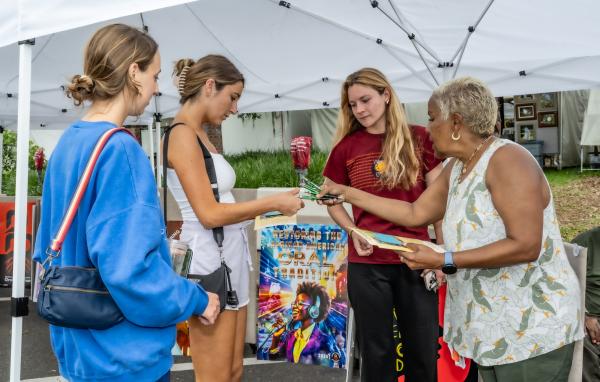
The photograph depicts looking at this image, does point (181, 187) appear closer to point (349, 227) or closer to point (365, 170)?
point (349, 227)

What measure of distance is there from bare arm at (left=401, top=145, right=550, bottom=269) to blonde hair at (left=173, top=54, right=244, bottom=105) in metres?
1.19

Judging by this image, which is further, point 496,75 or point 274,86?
point 274,86

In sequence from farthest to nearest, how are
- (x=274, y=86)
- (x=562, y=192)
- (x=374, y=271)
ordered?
(x=562, y=192) → (x=274, y=86) → (x=374, y=271)

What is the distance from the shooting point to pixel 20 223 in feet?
8.79

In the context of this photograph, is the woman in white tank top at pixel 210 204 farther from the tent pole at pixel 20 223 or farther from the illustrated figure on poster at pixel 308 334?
the illustrated figure on poster at pixel 308 334

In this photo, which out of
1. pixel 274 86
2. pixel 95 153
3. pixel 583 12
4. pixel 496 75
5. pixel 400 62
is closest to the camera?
pixel 95 153

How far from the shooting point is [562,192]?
1156 centimetres

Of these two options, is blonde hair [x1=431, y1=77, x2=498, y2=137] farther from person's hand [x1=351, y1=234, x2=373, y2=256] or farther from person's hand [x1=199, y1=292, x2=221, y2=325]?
person's hand [x1=199, y1=292, x2=221, y2=325]

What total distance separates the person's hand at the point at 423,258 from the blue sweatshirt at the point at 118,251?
0.85 m

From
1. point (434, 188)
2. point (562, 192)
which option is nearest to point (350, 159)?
point (434, 188)

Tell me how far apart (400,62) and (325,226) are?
2.06m

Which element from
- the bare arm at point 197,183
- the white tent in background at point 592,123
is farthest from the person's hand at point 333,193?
the white tent in background at point 592,123

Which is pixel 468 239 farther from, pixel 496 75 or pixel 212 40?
pixel 212 40

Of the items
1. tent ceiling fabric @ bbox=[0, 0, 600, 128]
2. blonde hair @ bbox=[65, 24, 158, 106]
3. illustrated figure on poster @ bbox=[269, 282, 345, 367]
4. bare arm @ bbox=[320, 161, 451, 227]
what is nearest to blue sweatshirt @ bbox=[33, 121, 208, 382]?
blonde hair @ bbox=[65, 24, 158, 106]
